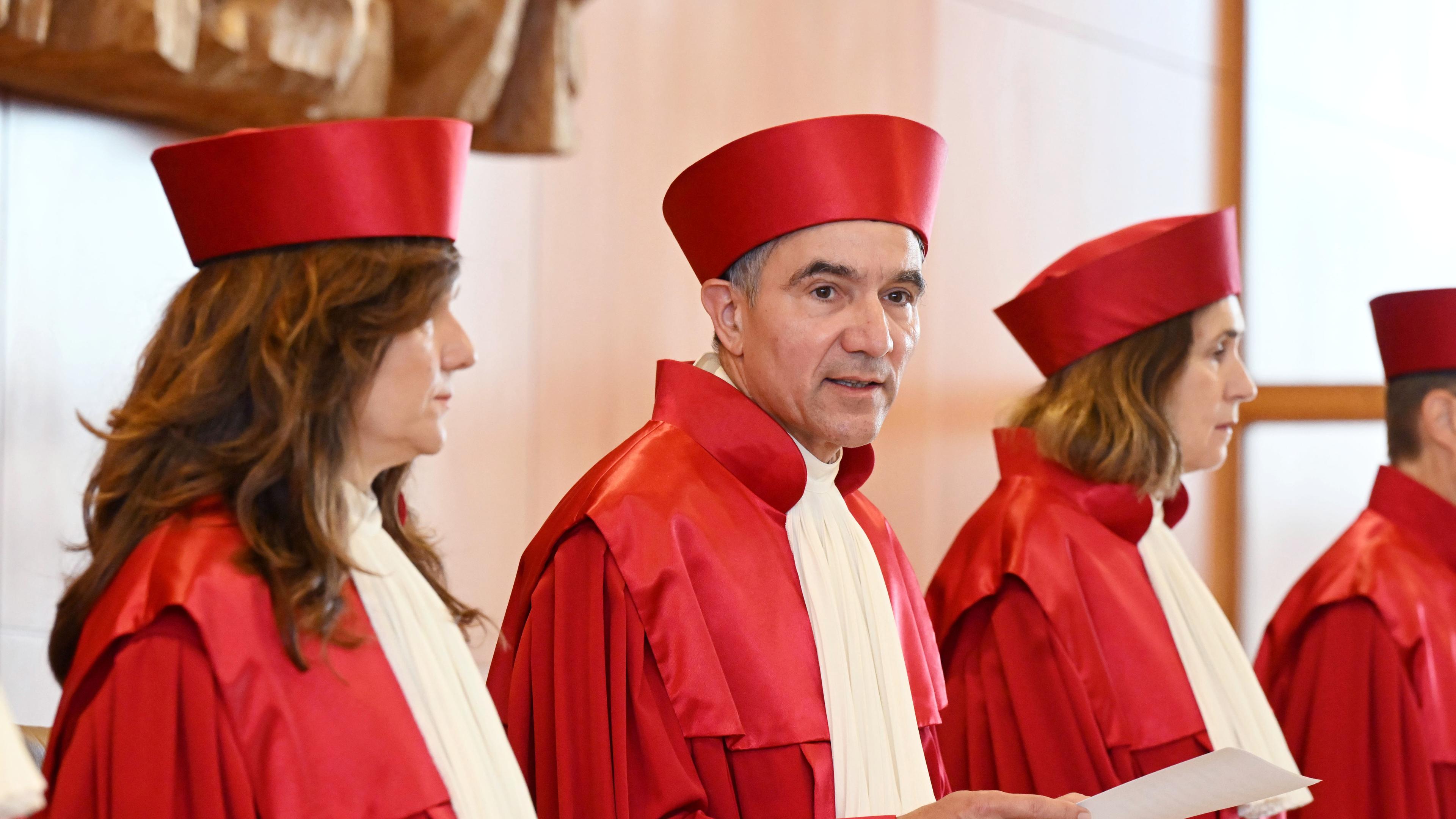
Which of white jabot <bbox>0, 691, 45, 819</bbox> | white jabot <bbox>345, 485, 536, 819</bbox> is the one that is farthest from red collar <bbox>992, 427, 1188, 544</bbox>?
white jabot <bbox>0, 691, 45, 819</bbox>

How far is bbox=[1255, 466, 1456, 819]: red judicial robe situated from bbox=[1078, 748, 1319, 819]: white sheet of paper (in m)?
1.20

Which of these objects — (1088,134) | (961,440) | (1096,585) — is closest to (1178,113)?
(1088,134)

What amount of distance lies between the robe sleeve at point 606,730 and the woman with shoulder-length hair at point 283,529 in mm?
285

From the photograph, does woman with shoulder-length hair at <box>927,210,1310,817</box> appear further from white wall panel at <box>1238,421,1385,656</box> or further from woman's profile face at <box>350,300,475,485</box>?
white wall panel at <box>1238,421,1385,656</box>

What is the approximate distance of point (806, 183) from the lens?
252 cm

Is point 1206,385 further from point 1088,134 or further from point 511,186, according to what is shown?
point 1088,134

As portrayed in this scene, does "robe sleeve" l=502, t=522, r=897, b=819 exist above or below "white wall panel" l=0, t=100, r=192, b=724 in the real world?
below

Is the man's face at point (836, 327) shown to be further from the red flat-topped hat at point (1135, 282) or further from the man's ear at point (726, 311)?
the red flat-topped hat at point (1135, 282)

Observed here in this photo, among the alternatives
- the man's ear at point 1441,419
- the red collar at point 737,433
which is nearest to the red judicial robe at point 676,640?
the red collar at point 737,433

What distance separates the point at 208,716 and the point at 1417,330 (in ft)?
9.89

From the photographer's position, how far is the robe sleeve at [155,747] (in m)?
1.71

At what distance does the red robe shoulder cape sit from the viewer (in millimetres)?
1721

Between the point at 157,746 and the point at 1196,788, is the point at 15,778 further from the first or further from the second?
the point at 1196,788

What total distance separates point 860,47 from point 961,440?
1.41 m
